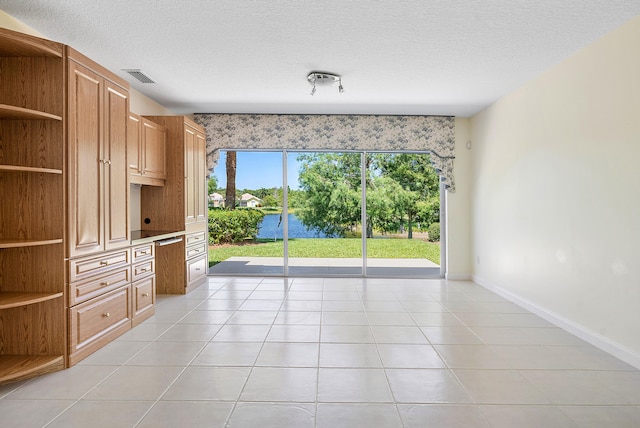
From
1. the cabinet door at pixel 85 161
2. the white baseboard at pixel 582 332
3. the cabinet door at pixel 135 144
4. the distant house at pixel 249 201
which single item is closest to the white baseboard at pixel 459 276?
the white baseboard at pixel 582 332

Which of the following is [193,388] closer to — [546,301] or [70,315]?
[70,315]

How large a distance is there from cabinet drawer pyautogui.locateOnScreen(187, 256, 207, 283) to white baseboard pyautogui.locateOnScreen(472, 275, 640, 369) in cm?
414

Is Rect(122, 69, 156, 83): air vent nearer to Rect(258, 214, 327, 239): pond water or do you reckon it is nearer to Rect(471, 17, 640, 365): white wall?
Rect(258, 214, 327, 239): pond water

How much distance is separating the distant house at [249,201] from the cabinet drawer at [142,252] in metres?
2.41

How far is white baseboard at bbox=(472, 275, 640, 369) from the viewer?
2.86m

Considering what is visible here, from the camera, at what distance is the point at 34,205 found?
2680 mm

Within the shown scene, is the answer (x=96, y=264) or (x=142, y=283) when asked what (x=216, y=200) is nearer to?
(x=142, y=283)

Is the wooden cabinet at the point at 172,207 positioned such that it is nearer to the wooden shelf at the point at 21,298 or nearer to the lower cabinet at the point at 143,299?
the lower cabinet at the point at 143,299

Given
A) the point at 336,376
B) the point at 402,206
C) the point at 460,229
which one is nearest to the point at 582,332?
the point at 336,376

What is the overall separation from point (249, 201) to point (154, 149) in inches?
78.9

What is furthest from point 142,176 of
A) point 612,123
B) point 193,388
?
point 612,123

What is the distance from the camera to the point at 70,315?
2730mm

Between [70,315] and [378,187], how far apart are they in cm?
487

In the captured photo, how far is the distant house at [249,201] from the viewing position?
635 centimetres
